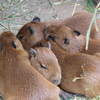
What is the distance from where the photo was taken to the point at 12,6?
7473 mm

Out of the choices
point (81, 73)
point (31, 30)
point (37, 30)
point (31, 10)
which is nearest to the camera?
point (81, 73)

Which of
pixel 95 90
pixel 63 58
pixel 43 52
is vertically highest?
pixel 43 52

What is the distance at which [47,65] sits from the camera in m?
4.31

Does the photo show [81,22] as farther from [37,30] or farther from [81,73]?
[81,73]

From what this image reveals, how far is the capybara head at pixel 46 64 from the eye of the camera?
4312 millimetres

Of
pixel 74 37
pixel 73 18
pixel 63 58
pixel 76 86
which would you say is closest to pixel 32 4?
pixel 73 18

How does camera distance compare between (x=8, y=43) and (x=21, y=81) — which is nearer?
(x=21, y=81)

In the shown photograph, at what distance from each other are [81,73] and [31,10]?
3.84 m

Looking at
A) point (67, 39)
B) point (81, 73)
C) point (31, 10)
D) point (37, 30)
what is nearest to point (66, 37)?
point (67, 39)

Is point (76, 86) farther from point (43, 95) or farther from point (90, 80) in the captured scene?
point (43, 95)

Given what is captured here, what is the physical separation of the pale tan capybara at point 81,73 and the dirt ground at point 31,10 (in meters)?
2.49

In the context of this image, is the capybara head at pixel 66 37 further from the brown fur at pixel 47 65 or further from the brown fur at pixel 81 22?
the brown fur at pixel 47 65

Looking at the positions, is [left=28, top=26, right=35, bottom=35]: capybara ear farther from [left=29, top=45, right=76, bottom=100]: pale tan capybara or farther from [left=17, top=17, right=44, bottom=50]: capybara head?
[left=29, top=45, right=76, bottom=100]: pale tan capybara

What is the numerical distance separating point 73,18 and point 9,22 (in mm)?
2105
